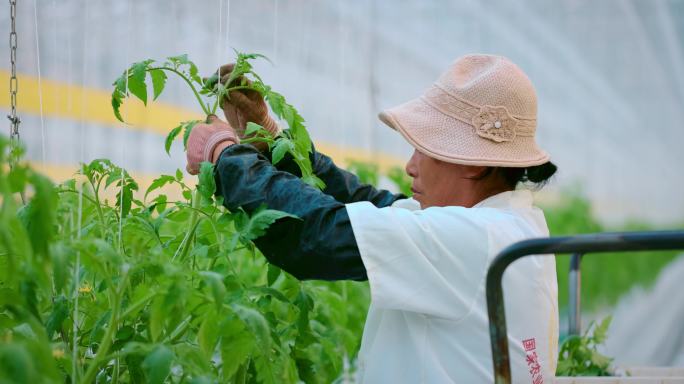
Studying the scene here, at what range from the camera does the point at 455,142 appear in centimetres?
211

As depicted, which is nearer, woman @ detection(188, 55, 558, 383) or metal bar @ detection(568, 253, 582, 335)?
woman @ detection(188, 55, 558, 383)

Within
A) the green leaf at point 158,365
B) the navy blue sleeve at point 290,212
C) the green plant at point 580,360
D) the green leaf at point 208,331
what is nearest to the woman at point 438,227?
the navy blue sleeve at point 290,212

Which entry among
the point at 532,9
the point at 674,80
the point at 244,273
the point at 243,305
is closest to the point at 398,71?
the point at 532,9

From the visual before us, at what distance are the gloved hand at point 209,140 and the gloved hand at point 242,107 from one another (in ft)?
0.48

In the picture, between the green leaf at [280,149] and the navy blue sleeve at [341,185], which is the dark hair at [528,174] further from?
the green leaf at [280,149]

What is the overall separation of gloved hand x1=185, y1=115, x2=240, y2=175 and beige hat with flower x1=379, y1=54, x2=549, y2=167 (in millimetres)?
404

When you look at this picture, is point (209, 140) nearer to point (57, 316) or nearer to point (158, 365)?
point (57, 316)

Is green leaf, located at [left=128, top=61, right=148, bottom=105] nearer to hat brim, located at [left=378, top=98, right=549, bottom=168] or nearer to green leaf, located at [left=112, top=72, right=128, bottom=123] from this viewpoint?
green leaf, located at [left=112, top=72, right=128, bottom=123]

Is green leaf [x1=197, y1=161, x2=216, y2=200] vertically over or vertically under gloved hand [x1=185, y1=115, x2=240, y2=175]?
under

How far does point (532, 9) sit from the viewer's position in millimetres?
8602

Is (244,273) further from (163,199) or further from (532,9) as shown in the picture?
(532,9)

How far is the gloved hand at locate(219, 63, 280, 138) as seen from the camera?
2.09 metres

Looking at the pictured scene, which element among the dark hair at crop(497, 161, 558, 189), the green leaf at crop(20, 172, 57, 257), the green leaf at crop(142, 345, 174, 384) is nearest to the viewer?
the green leaf at crop(20, 172, 57, 257)

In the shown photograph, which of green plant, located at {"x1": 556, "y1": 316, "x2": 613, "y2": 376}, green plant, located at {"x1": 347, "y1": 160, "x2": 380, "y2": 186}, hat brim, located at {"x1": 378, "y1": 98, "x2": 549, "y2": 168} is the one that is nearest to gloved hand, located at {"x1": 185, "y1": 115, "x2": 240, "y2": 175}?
hat brim, located at {"x1": 378, "y1": 98, "x2": 549, "y2": 168}
